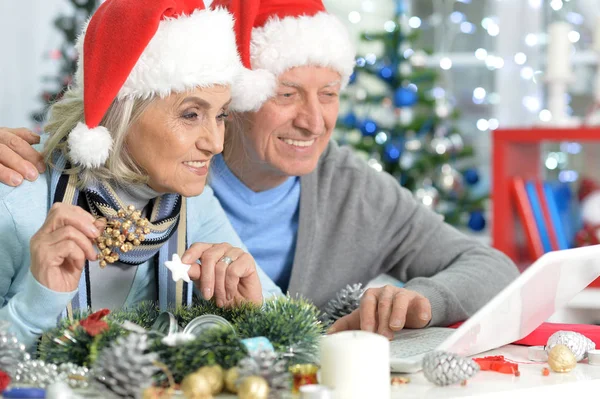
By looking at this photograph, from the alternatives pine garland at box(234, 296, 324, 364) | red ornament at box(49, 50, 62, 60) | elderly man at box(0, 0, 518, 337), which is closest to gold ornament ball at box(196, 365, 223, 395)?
pine garland at box(234, 296, 324, 364)

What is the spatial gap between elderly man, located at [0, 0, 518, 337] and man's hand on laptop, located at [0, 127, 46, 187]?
0.42 m

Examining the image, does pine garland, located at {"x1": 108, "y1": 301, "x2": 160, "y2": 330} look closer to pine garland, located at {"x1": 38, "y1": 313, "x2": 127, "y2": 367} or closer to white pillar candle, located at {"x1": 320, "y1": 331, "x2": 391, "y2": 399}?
pine garland, located at {"x1": 38, "y1": 313, "x2": 127, "y2": 367}

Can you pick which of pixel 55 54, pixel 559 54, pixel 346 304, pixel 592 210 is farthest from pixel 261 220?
pixel 55 54

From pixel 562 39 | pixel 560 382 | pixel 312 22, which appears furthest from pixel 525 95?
pixel 560 382

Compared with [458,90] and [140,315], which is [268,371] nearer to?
[140,315]

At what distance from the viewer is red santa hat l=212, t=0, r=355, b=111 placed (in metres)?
1.72

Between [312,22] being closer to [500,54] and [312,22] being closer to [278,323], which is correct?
[278,323]

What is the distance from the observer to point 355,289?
1.50 meters

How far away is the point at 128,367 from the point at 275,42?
1041 mm

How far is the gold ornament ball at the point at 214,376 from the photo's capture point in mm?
877

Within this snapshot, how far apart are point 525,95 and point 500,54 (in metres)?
0.24

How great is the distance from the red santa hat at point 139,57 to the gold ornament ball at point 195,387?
1.80ft

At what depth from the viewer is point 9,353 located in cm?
94

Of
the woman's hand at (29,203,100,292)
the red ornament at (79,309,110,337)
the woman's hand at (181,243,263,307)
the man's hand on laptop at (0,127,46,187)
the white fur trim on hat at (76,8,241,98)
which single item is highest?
the white fur trim on hat at (76,8,241,98)
